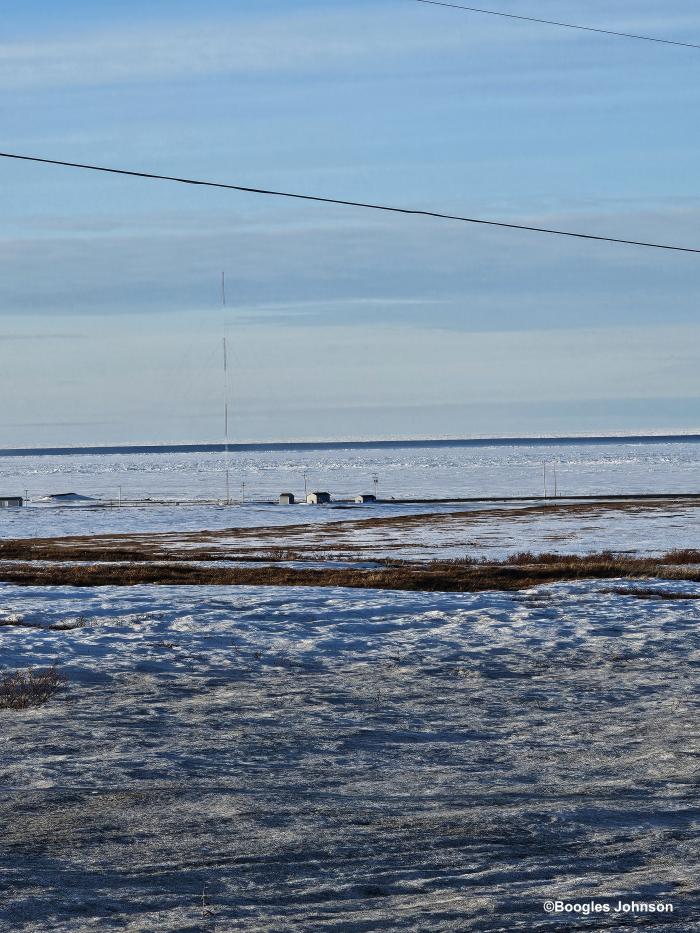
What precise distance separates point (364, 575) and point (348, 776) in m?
18.1

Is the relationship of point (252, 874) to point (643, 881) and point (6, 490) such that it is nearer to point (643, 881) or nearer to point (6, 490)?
point (643, 881)

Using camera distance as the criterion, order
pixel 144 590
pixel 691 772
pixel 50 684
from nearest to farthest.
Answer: pixel 691 772
pixel 50 684
pixel 144 590

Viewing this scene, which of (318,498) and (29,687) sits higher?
(29,687)

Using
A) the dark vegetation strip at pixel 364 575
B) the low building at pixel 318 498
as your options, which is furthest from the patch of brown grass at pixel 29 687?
the low building at pixel 318 498

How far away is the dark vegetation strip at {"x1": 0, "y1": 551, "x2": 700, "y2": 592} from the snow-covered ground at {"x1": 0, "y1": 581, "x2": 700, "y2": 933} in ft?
24.2

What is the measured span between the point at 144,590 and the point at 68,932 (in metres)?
16.5

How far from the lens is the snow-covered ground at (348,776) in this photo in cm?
652

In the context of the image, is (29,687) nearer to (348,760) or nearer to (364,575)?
(348,760)

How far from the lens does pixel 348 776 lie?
9227mm

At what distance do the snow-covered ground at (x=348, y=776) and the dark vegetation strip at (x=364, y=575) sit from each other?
7.36 metres

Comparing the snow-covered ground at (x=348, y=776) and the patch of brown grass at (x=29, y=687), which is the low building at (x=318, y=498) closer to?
the snow-covered ground at (x=348, y=776)

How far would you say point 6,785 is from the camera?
29.1 ft

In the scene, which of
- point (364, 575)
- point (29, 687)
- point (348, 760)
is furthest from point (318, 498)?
point (348, 760)

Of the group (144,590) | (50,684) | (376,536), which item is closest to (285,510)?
(376,536)
